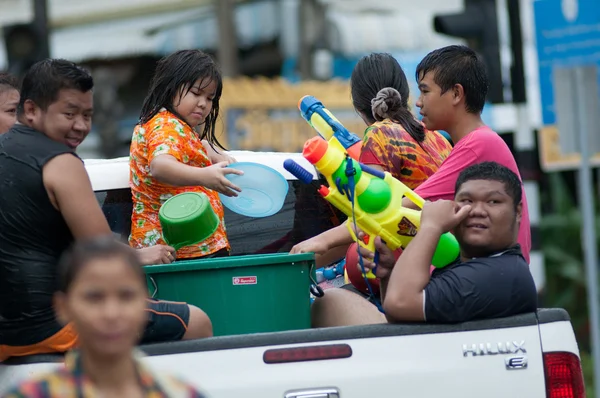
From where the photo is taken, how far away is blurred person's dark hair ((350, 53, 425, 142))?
4996 mm

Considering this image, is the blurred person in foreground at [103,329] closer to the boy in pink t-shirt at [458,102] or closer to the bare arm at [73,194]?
the bare arm at [73,194]

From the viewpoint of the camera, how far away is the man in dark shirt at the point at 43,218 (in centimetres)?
382

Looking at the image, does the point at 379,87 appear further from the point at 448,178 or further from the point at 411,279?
the point at 411,279

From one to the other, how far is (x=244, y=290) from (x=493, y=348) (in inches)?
34.8

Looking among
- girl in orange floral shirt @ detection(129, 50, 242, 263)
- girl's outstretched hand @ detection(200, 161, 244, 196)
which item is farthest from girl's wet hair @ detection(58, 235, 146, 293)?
girl in orange floral shirt @ detection(129, 50, 242, 263)

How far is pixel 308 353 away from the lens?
3756 mm

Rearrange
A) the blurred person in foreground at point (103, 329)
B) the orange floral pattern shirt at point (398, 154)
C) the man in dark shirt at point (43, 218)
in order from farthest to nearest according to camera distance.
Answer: the orange floral pattern shirt at point (398, 154)
the man in dark shirt at point (43, 218)
the blurred person in foreground at point (103, 329)

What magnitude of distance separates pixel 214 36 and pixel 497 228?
16249 millimetres

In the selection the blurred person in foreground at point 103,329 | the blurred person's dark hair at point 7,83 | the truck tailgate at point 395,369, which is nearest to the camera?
the blurred person in foreground at point 103,329

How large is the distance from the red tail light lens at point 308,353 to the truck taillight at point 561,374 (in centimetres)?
64

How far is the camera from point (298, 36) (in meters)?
19.3

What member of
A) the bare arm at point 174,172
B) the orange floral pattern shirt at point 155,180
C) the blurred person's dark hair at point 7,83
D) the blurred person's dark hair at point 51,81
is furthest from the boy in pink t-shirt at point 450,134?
the blurred person's dark hair at point 7,83

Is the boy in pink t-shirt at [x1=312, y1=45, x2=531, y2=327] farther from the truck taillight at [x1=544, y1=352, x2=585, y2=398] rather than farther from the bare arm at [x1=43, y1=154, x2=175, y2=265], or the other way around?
the bare arm at [x1=43, y1=154, x2=175, y2=265]

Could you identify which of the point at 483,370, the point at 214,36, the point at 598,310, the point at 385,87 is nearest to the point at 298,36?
the point at 214,36
